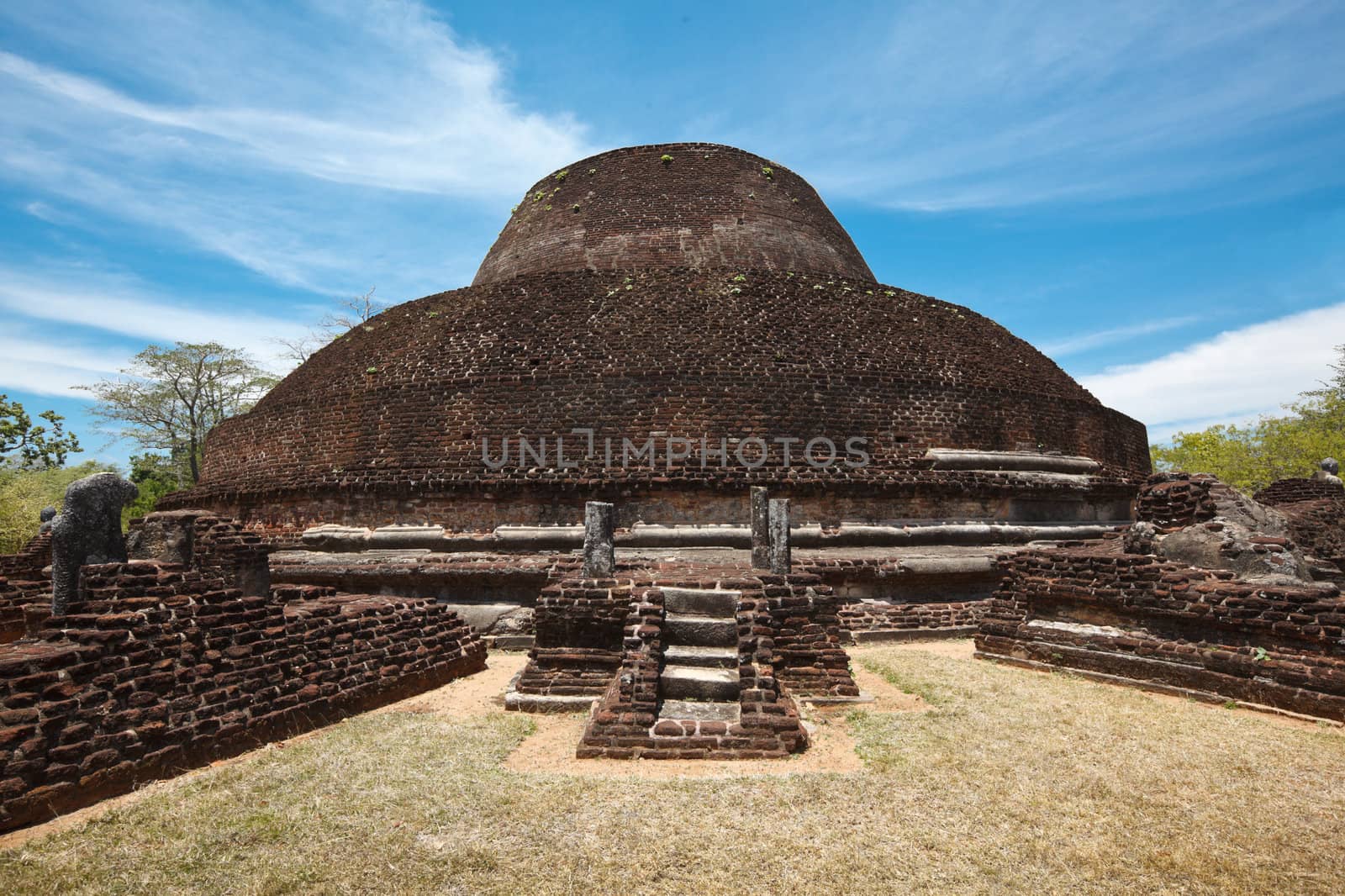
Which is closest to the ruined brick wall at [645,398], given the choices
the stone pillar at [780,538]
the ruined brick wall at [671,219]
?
the stone pillar at [780,538]

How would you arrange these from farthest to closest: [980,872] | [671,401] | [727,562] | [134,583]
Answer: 1. [671,401]
2. [727,562]
3. [134,583]
4. [980,872]

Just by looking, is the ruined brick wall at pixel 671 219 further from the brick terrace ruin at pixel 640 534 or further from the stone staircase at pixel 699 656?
the stone staircase at pixel 699 656

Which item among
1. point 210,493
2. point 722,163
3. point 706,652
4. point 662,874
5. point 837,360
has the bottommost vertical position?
point 662,874

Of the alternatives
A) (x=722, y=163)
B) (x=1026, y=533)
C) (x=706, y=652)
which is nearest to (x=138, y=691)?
(x=706, y=652)

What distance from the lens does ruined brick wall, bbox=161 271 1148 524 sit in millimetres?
10180

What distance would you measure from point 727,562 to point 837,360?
3727 mm

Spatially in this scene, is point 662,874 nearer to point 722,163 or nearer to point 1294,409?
point 722,163

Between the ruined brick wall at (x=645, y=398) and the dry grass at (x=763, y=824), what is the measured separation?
525cm

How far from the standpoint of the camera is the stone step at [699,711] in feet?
17.2

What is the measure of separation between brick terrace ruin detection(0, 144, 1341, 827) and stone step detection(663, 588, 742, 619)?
3 cm

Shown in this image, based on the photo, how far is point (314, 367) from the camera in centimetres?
1309

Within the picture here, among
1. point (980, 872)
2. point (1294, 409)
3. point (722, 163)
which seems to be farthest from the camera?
point (1294, 409)

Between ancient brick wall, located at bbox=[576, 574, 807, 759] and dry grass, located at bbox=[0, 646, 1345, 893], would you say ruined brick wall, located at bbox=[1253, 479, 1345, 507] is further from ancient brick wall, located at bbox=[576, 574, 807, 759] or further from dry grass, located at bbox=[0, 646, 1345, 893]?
ancient brick wall, located at bbox=[576, 574, 807, 759]

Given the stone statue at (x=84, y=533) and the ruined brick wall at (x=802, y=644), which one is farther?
the ruined brick wall at (x=802, y=644)
